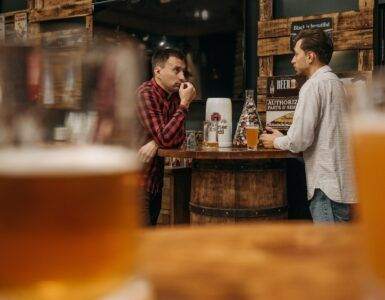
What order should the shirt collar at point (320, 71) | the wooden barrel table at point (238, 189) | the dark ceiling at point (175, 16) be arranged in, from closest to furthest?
the wooden barrel table at point (238, 189) < the shirt collar at point (320, 71) < the dark ceiling at point (175, 16)

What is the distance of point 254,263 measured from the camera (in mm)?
759

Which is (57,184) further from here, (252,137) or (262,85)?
(262,85)

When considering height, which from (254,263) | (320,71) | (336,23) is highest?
(336,23)

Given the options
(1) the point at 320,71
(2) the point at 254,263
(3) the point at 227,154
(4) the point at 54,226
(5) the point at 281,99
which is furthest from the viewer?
(5) the point at 281,99

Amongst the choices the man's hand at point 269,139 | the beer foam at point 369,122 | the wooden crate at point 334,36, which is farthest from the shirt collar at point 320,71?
the beer foam at point 369,122

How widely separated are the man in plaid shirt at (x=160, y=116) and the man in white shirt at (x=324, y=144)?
693mm

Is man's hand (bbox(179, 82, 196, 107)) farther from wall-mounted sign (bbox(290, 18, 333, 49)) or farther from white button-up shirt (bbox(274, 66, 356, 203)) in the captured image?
A: wall-mounted sign (bbox(290, 18, 333, 49))

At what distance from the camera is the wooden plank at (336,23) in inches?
178

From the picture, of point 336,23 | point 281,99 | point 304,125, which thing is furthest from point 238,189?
point 336,23

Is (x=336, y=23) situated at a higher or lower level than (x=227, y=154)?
higher

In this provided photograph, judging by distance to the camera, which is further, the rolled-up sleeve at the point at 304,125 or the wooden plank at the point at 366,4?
the wooden plank at the point at 366,4

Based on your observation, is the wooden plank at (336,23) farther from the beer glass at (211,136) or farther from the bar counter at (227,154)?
the bar counter at (227,154)

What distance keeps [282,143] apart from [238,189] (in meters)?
0.42

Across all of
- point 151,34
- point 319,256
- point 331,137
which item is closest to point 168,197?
point 331,137
